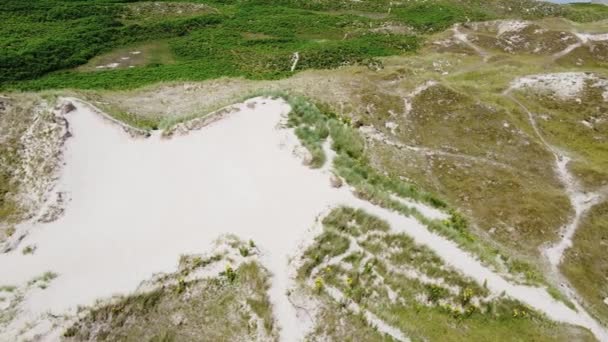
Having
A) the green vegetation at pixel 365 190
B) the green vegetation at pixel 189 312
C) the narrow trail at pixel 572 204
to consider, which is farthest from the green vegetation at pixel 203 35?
the green vegetation at pixel 189 312

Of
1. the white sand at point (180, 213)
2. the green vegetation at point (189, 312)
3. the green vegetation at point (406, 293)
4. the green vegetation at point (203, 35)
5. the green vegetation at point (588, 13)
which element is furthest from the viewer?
the green vegetation at point (588, 13)

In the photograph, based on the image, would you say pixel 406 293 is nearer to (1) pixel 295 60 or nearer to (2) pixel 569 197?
(2) pixel 569 197

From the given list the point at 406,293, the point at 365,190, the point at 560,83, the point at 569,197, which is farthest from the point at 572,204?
the point at 560,83

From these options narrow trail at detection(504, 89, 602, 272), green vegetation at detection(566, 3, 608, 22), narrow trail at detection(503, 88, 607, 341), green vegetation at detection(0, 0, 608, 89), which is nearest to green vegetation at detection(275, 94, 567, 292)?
narrow trail at detection(503, 88, 607, 341)

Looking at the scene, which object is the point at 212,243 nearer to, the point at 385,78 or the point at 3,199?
the point at 3,199

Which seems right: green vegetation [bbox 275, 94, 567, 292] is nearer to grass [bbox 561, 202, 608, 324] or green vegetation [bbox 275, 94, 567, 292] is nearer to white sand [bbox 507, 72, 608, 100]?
grass [bbox 561, 202, 608, 324]

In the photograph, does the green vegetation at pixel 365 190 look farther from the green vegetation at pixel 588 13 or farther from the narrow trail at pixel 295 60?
the green vegetation at pixel 588 13

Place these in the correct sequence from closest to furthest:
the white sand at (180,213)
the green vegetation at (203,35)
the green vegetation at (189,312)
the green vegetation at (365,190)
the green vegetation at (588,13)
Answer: the green vegetation at (189,312)
the white sand at (180,213)
the green vegetation at (365,190)
the green vegetation at (203,35)
the green vegetation at (588,13)
